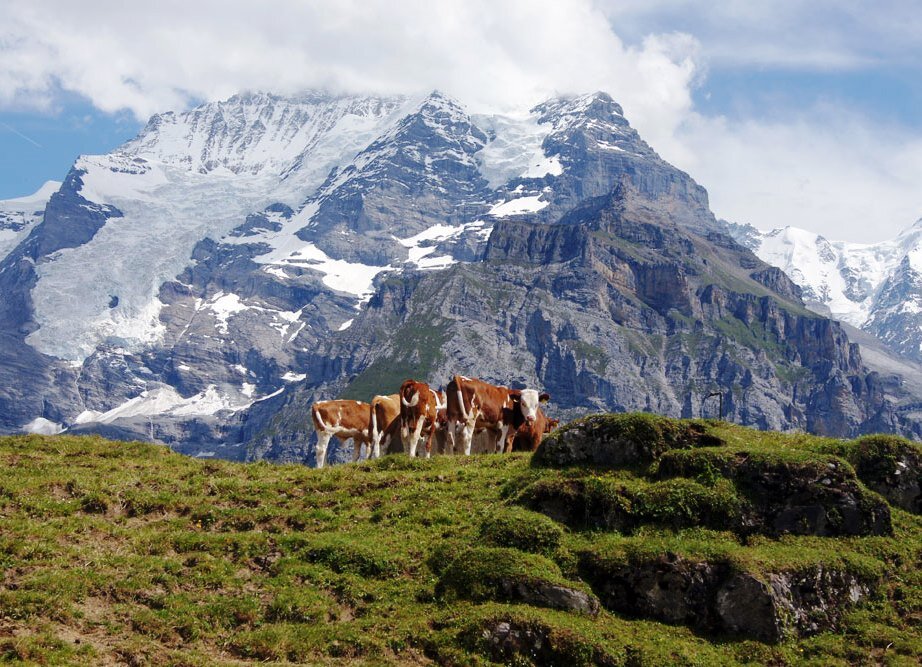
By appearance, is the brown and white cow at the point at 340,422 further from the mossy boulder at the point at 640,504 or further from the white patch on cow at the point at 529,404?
the mossy boulder at the point at 640,504

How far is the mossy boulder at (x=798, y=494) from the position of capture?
2612 cm

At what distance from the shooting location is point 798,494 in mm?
26422

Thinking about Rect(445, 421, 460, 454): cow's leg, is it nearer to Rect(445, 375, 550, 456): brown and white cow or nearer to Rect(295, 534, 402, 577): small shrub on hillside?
Rect(445, 375, 550, 456): brown and white cow

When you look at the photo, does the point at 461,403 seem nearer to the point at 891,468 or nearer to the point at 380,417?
the point at 380,417

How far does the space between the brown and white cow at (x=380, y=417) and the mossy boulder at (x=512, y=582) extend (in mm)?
20074

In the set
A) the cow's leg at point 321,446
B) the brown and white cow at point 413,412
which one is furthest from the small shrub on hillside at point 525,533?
the cow's leg at point 321,446

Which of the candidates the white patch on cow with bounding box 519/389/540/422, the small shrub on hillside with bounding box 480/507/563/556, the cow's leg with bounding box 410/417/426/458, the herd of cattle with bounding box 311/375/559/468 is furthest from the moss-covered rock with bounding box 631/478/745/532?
the white patch on cow with bounding box 519/389/540/422

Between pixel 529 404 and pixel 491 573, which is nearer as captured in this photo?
pixel 491 573

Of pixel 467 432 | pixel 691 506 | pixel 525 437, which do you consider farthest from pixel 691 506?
pixel 525 437

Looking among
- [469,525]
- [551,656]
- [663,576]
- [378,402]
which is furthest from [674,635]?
[378,402]

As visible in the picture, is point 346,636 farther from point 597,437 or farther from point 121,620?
point 597,437

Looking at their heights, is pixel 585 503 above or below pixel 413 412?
below

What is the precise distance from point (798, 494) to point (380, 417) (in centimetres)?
2305

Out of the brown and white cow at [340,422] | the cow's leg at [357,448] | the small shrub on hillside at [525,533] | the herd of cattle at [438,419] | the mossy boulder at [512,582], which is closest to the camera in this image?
the mossy boulder at [512,582]
